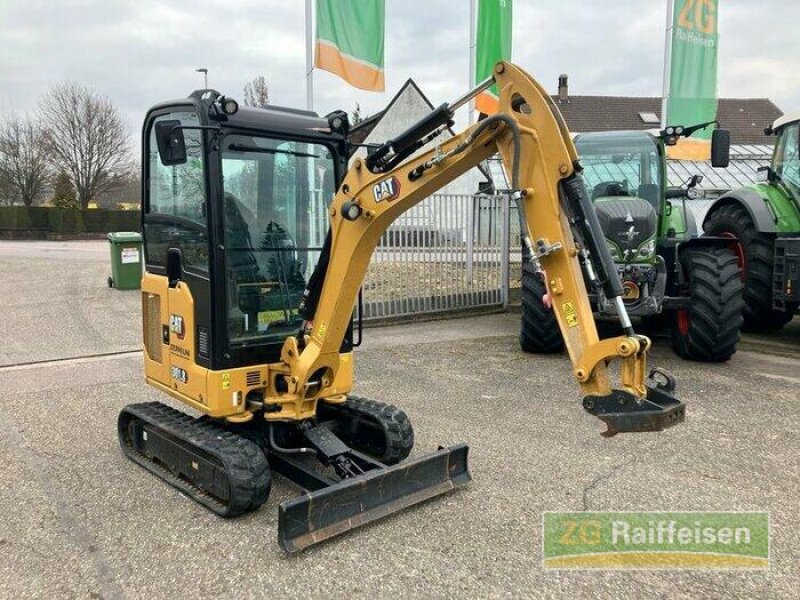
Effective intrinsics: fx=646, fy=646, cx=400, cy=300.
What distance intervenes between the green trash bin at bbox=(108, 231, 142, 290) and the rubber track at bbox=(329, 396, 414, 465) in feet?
29.4

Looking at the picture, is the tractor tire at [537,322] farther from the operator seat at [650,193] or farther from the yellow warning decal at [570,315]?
the yellow warning decal at [570,315]

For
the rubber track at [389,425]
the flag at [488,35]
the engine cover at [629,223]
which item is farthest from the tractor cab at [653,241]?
the flag at [488,35]

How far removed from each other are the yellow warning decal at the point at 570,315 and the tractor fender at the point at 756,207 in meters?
6.36

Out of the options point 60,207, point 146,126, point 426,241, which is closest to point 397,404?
point 146,126

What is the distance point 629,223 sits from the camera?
7.09 m

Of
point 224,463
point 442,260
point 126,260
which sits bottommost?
point 224,463

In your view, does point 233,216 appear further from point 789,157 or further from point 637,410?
point 789,157

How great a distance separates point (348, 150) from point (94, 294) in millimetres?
9295

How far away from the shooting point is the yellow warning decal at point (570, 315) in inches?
125

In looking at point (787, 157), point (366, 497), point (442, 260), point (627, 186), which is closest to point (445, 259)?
point (442, 260)

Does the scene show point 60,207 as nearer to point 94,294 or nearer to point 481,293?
point 94,294

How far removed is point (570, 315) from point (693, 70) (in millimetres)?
11328

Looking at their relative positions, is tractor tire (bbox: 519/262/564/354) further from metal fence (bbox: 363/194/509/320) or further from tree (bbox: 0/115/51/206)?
tree (bbox: 0/115/51/206)

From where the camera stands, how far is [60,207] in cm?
3391
